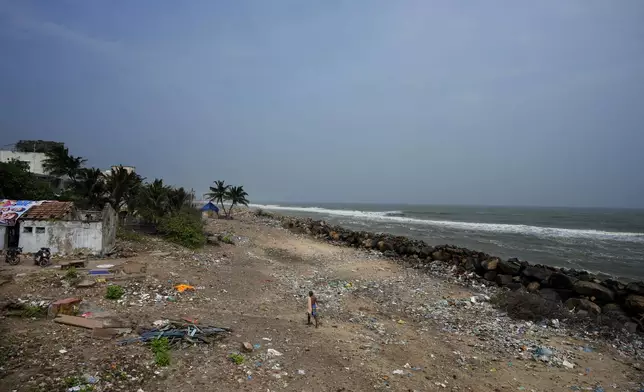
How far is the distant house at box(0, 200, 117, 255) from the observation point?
584 inches

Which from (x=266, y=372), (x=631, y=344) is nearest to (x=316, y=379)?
(x=266, y=372)

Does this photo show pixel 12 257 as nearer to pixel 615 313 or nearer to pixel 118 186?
pixel 118 186

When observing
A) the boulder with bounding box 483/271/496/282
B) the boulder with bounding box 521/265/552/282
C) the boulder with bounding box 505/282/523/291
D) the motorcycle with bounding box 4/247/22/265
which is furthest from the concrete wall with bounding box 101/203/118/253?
the boulder with bounding box 521/265/552/282

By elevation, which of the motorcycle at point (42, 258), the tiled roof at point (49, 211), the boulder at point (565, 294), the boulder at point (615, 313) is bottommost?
the boulder at point (615, 313)

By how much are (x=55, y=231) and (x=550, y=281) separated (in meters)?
23.2

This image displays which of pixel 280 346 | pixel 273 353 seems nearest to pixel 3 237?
pixel 280 346

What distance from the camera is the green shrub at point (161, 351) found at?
686 cm

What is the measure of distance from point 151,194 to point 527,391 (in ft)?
78.6

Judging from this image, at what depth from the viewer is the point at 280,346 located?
832cm

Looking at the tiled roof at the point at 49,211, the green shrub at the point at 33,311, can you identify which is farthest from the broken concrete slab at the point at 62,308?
the tiled roof at the point at 49,211

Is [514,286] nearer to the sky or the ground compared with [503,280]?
nearer to the ground

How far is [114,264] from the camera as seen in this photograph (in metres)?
14.2

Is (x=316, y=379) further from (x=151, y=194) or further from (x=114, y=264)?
(x=151, y=194)

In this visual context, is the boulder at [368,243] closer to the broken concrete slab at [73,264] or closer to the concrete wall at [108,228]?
the concrete wall at [108,228]
